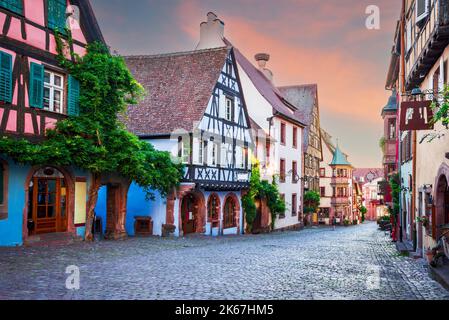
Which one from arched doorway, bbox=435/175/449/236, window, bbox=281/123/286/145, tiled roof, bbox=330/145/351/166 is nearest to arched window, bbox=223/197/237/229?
window, bbox=281/123/286/145

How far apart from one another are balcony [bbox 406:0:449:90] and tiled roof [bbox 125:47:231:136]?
9753mm

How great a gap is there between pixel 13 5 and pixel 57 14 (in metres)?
1.81

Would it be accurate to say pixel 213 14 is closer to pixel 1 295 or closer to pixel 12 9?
pixel 12 9

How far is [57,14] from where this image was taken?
15.4 meters

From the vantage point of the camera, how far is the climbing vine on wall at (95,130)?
14.8 meters

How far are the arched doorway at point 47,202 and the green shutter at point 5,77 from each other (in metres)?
2.65

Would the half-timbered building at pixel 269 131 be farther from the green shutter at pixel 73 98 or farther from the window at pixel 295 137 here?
the green shutter at pixel 73 98

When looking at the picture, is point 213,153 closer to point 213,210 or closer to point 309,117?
point 213,210

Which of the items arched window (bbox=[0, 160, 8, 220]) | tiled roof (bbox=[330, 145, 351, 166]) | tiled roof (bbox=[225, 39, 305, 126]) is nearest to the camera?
arched window (bbox=[0, 160, 8, 220])

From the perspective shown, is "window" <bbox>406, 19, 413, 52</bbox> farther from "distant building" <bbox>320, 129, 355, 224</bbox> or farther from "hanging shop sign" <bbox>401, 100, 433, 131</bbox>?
"distant building" <bbox>320, 129, 355, 224</bbox>

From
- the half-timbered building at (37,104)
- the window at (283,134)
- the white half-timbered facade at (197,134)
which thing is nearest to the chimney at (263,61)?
the window at (283,134)

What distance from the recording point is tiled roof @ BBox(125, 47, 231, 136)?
72.5ft

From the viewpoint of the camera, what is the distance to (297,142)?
38.2 meters

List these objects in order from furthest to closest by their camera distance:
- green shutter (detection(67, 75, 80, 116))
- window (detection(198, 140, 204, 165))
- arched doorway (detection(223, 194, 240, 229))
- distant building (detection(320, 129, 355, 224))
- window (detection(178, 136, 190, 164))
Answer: distant building (detection(320, 129, 355, 224)) → arched doorway (detection(223, 194, 240, 229)) → window (detection(198, 140, 204, 165)) → window (detection(178, 136, 190, 164)) → green shutter (detection(67, 75, 80, 116))
